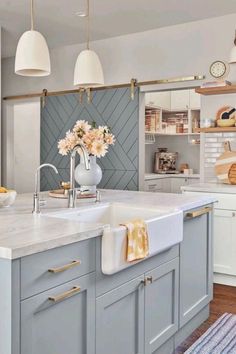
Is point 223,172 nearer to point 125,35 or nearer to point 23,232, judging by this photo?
point 125,35

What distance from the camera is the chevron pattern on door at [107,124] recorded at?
522 centimetres

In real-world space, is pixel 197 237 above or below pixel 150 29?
below

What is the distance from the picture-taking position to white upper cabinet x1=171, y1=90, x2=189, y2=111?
6953 mm

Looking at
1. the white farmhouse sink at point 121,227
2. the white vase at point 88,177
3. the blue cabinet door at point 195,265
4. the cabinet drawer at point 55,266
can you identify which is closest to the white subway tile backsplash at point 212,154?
the blue cabinet door at point 195,265

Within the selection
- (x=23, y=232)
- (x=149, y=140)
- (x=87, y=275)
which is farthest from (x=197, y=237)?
(x=149, y=140)

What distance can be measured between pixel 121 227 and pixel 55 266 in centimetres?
42

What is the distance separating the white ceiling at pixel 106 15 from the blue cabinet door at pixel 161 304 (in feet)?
9.10

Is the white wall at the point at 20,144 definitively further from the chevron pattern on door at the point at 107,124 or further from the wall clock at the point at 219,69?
the wall clock at the point at 219,69

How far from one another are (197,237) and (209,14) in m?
2.70

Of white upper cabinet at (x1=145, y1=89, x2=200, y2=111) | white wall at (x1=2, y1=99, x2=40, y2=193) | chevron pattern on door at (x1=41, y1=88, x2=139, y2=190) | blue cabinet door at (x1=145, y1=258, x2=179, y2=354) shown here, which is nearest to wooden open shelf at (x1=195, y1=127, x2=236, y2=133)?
chevron pattern on door at (x1=41, y1=88, x2=139, y2=190)

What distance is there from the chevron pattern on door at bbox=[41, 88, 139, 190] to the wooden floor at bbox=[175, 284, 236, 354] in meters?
1.86

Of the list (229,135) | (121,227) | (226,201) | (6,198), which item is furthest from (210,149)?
(121,227)

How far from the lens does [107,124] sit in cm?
539

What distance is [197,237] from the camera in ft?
9.37
